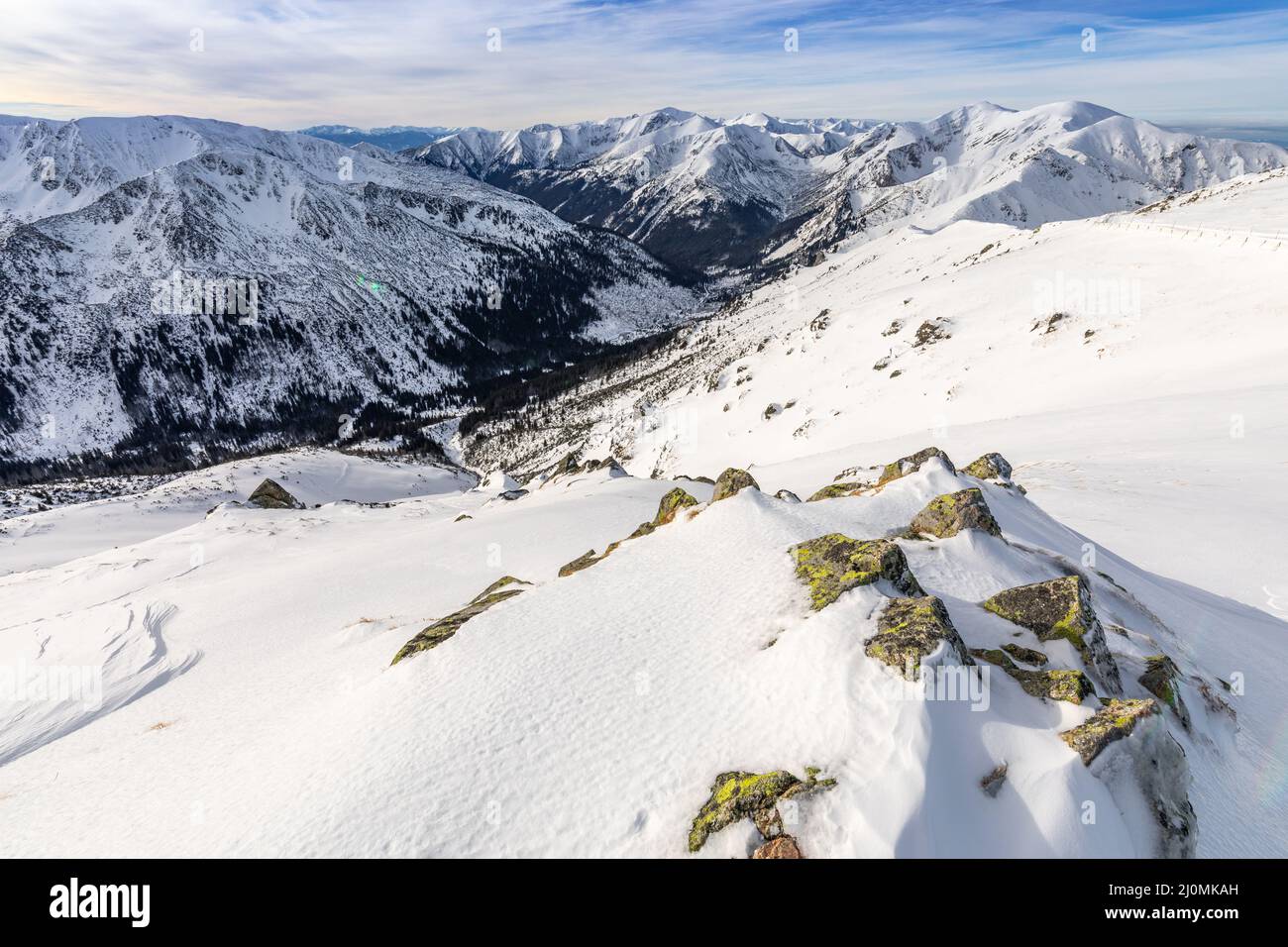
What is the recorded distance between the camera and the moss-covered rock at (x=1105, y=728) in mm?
7113

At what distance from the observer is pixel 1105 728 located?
727 cm

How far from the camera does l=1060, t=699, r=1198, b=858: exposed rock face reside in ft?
22.7

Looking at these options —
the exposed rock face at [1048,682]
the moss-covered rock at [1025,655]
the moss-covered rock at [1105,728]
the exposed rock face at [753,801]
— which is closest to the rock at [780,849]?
the exposed rock face at [753,801]

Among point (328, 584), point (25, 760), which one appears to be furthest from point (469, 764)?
point (328, 584)

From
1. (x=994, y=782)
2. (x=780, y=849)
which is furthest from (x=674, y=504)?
(x=780, y=849)

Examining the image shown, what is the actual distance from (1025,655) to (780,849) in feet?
19.0

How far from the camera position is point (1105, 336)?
40969 mm

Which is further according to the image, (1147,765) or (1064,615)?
(1064,615)

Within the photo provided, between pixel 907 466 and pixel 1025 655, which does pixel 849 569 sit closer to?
pixel 1025 655

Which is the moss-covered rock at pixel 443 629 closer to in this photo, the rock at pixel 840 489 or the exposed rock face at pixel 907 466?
the rock at pixel 840 489

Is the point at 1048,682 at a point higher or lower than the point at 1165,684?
higher

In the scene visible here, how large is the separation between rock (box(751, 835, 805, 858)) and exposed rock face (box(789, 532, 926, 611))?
171 inches

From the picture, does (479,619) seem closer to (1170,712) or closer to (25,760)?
(25,760)
